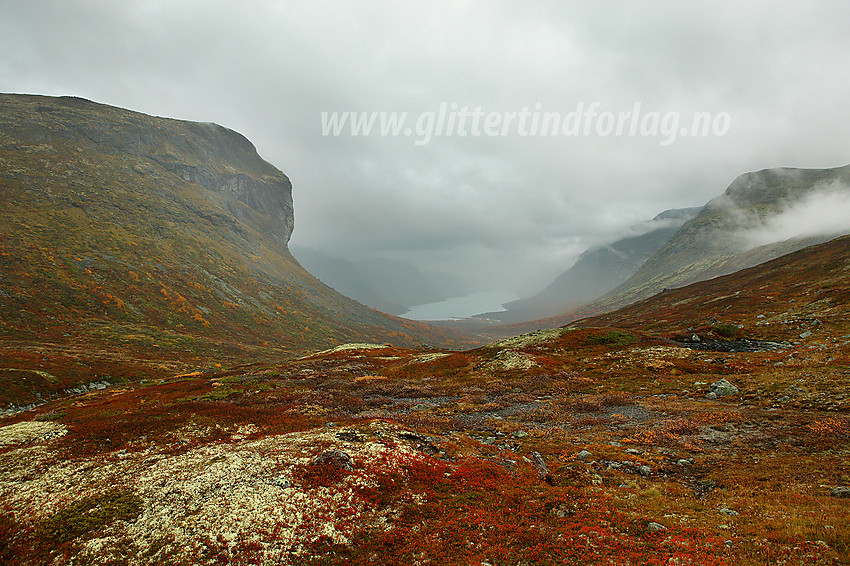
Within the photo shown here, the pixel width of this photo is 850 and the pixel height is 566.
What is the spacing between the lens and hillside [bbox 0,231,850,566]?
1110 cm

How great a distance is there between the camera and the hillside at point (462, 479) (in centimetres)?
1110

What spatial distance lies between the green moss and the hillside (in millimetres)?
69

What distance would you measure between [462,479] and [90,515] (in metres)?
14.5

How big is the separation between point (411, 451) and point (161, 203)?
237747 mm

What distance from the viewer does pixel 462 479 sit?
53.6 ft

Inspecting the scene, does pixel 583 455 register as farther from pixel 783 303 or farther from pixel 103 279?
pixel 103 279

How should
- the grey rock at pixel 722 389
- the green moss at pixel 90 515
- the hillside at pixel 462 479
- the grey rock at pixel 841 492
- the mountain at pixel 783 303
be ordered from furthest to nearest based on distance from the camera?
1. the mountain at pixel 783 303
2. the grey rock at pixel 722 389
3. the grey rock at pixel 841 492
4. the green moss at pixel 90 515
5. the hillside at pixel 462 479

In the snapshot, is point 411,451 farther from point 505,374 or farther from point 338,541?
point 505,374

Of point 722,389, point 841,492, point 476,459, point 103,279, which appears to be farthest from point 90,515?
point 103,279

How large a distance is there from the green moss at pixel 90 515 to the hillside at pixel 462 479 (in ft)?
0.23

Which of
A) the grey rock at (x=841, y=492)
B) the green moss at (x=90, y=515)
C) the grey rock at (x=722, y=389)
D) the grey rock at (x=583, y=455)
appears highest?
the green moss at (x=90, y=515)

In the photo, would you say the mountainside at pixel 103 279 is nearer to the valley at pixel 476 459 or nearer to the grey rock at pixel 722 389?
the valley at pixel 476 459

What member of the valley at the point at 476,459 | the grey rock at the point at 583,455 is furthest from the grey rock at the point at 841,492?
the grey rock at the point at 583,455

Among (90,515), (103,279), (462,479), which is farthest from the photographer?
(103,279)
